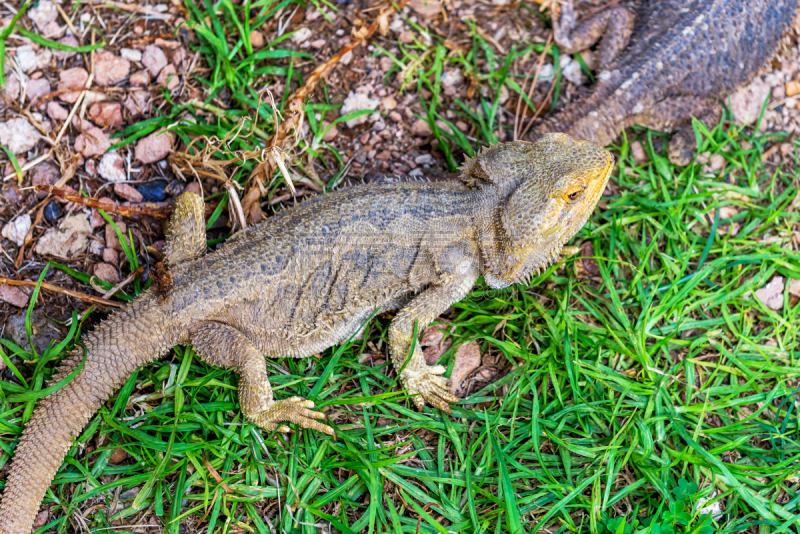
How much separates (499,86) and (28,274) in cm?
321

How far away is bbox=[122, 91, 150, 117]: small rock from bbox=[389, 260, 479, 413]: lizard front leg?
221cm

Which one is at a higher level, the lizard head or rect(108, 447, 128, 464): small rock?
the lizard head

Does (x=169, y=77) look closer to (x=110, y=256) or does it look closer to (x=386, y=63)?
(x=110, y=256)

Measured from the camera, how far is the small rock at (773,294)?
11.9ft

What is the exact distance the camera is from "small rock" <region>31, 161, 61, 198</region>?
11.4ft

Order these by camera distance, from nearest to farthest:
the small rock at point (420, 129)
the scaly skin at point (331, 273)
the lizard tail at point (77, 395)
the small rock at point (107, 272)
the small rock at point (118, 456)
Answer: the lizard tail at point (77, 395) < the scaly skin at point (331, 273) < the small rock at point (118, 456) < the small rock at point (107, 272) < the small rock at point (420, 129)

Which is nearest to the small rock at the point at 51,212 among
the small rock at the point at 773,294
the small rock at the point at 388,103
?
the small rock at the point at 388,103

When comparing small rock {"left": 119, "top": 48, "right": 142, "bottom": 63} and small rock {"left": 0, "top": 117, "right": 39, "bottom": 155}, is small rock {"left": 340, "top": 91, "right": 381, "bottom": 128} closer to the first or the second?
small rock {"left": 119, "top": 48, "right": 142, "bottom": 63}

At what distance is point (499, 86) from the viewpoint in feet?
12.4

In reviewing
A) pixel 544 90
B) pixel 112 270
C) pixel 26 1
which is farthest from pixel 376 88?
pixel 26 1

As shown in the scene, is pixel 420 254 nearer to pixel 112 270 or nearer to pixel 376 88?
pixel 376 88

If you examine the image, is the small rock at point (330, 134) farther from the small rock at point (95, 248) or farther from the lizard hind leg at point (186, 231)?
the small rock at point (95, 248)

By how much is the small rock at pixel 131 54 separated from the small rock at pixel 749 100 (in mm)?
4186

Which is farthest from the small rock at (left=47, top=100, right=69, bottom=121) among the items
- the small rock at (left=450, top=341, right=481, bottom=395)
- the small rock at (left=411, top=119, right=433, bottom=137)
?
the small rock at (left=450, top=341, right=481, bottom=395)
